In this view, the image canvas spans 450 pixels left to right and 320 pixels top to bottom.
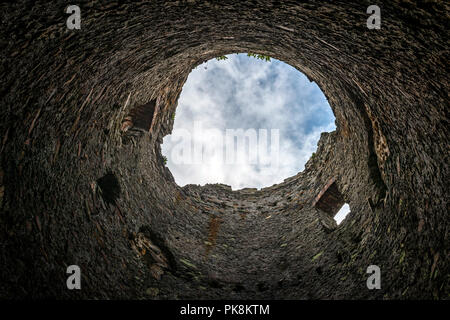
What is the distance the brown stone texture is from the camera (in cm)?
294

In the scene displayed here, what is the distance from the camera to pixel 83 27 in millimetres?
2980

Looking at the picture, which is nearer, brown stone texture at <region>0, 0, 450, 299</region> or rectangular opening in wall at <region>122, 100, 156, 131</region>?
brown stone texture at <region>0, 0, 450, 299</region>

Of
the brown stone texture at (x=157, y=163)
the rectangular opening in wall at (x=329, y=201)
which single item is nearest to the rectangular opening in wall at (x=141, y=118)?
the brown stone texture at (x=157, y=163)

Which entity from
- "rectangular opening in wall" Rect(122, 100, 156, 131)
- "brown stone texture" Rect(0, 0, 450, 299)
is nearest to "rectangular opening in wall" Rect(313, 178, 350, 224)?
"brown stone texture" Rect(0, 0, 450, 299)

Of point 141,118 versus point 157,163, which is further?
point 157,163

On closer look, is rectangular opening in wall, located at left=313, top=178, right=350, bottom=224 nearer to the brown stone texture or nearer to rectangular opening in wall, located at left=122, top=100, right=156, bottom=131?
the brown stone texture

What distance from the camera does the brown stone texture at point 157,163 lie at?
294 cm

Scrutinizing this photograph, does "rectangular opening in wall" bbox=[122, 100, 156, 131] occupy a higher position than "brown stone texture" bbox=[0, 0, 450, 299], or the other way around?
"rectangular opening in wall" bbox=[122, 100, 156, 131]

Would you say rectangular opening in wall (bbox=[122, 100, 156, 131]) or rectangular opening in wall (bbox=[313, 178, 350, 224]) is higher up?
rectangular opening in wall (bbox=[122, 100, 156, 131])

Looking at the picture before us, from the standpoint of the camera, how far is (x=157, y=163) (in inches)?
304

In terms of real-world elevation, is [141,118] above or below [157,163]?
above

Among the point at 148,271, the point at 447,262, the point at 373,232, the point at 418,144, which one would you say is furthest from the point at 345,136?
the point at 148,271

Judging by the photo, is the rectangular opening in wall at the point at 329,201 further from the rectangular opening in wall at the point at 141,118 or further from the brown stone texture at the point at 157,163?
the rectangular opening in wall at the point at 141,118

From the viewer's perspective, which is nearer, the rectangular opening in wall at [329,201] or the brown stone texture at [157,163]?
the brown stone texture at [157,163]
